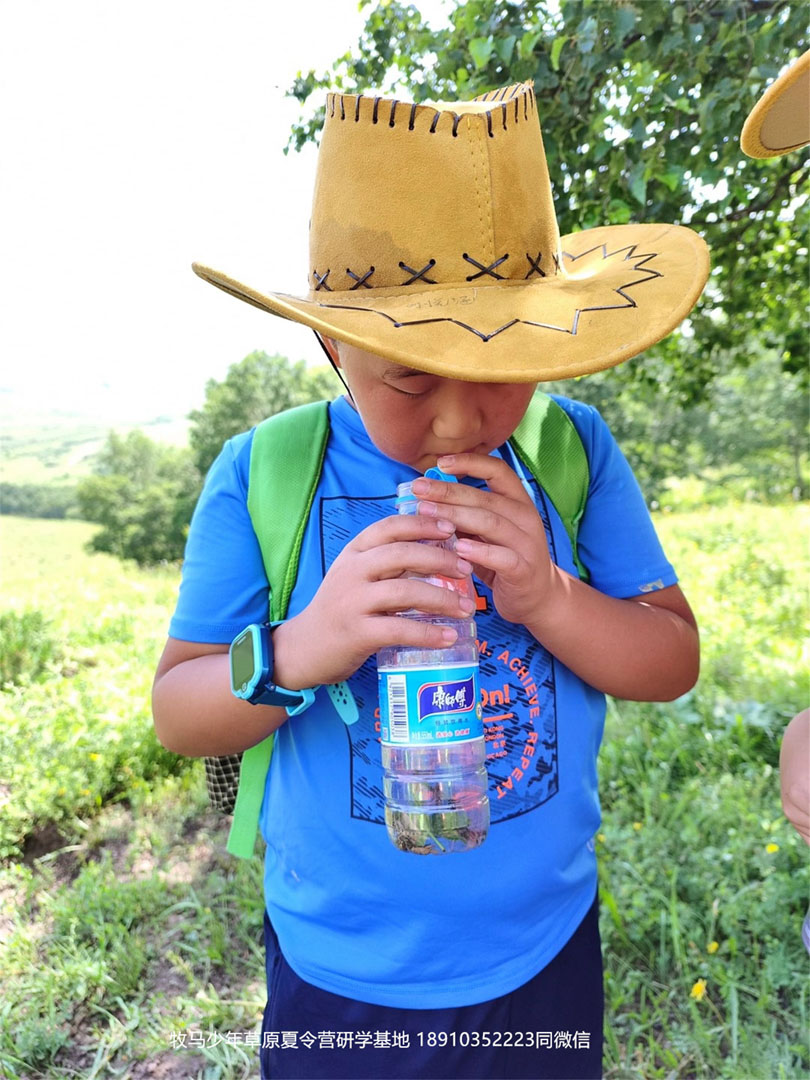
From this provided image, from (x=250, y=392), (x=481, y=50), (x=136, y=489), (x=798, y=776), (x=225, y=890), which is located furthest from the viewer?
(x=136, y=489)

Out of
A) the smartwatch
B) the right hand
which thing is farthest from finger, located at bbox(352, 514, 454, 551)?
the smartwatch

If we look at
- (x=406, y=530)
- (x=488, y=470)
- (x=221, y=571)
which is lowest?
(x=221, y=571)

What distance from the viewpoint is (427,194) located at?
1.18m

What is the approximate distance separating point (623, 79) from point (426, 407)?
165 centimetres

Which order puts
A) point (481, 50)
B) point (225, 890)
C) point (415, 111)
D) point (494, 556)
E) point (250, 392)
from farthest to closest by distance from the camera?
point (250, 392), point (225, 890), point (481, 50), point (494, 556), point (415, 111)

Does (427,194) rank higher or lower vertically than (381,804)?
higher

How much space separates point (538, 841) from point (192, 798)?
9.24ft

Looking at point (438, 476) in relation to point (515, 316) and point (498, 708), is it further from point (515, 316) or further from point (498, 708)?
point (498, 708)

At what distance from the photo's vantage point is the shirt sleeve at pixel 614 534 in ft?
5.22

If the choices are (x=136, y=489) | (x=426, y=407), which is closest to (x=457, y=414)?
(x=426, y=407)

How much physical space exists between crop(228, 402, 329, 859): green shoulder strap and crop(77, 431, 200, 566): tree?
3917 cm

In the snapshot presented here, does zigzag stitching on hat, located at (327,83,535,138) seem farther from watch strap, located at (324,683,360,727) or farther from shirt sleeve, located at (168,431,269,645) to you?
watch strap, located at (324,683,360,727)

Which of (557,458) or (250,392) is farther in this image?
(250,392)

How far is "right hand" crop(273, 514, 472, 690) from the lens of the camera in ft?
4.08
